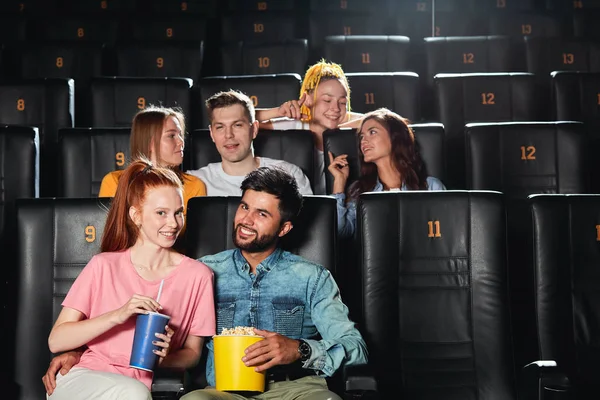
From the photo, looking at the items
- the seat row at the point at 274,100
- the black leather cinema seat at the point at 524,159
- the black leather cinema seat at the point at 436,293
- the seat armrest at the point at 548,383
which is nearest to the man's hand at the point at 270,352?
the black leather cinema seat at the point at 436,293

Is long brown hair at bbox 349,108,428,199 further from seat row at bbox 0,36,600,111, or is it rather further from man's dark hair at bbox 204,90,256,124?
seat row at bbox 0,36,600,111

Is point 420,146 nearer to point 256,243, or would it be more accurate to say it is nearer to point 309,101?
point 309,101

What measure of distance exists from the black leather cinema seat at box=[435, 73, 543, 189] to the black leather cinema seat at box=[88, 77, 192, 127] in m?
0.73

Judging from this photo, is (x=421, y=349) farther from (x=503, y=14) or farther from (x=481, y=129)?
(x=503, y=14)

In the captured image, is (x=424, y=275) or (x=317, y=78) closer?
(x=424, y=275)

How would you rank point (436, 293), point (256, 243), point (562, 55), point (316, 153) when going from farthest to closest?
1. point (562, 55)
2. point (316, 153)
3. point (436, 293)
4. point (256, 243)

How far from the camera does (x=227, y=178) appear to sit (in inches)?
78.6

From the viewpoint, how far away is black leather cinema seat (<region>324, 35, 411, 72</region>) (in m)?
3.14

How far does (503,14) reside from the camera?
3.60 m

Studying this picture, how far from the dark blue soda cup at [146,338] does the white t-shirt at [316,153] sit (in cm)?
97

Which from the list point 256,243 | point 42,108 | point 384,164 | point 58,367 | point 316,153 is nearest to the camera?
point 58,367

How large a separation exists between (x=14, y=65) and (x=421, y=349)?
2104 millimetres

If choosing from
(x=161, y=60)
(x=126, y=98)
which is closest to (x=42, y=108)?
(x=126, y=98)

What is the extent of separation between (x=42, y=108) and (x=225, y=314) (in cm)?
129
